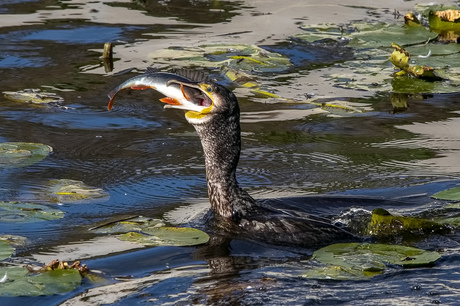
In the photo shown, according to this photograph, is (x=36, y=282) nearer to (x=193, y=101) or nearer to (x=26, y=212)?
(x=26, y=212)

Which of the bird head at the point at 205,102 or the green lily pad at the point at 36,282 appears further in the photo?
the bird head at the point at 205,102

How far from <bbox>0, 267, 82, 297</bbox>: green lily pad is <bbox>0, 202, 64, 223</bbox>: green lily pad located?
84 cm

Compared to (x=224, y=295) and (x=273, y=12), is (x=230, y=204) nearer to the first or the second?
(x=224, y=295)

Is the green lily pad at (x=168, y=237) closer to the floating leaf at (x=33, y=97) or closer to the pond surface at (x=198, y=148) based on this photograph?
the pond surface at (x=198, y=148)

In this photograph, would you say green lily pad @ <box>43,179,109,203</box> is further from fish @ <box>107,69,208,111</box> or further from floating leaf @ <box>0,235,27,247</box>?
fish @ <box>107,69,208,111</box>

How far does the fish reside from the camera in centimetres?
561

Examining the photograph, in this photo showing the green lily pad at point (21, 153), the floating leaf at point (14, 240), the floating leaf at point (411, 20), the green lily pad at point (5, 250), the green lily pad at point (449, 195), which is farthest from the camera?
the floating leaf at point (411, 20)

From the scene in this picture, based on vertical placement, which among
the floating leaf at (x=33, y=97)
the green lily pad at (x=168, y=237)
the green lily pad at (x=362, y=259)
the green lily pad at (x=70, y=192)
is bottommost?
the green lily pad at (x=362, y=259)

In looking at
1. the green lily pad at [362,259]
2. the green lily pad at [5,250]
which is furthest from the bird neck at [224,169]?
the green lily pad at [5,250]

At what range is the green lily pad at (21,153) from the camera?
664 centimetres

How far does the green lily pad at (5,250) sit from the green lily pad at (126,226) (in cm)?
62

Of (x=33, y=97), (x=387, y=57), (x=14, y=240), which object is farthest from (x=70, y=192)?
(x=387, y=57)

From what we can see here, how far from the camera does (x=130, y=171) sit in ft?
22.3

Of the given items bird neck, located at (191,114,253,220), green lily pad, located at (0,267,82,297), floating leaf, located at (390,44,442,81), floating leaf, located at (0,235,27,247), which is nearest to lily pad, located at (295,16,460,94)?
floating leaf, located at (390,44,442,81)
